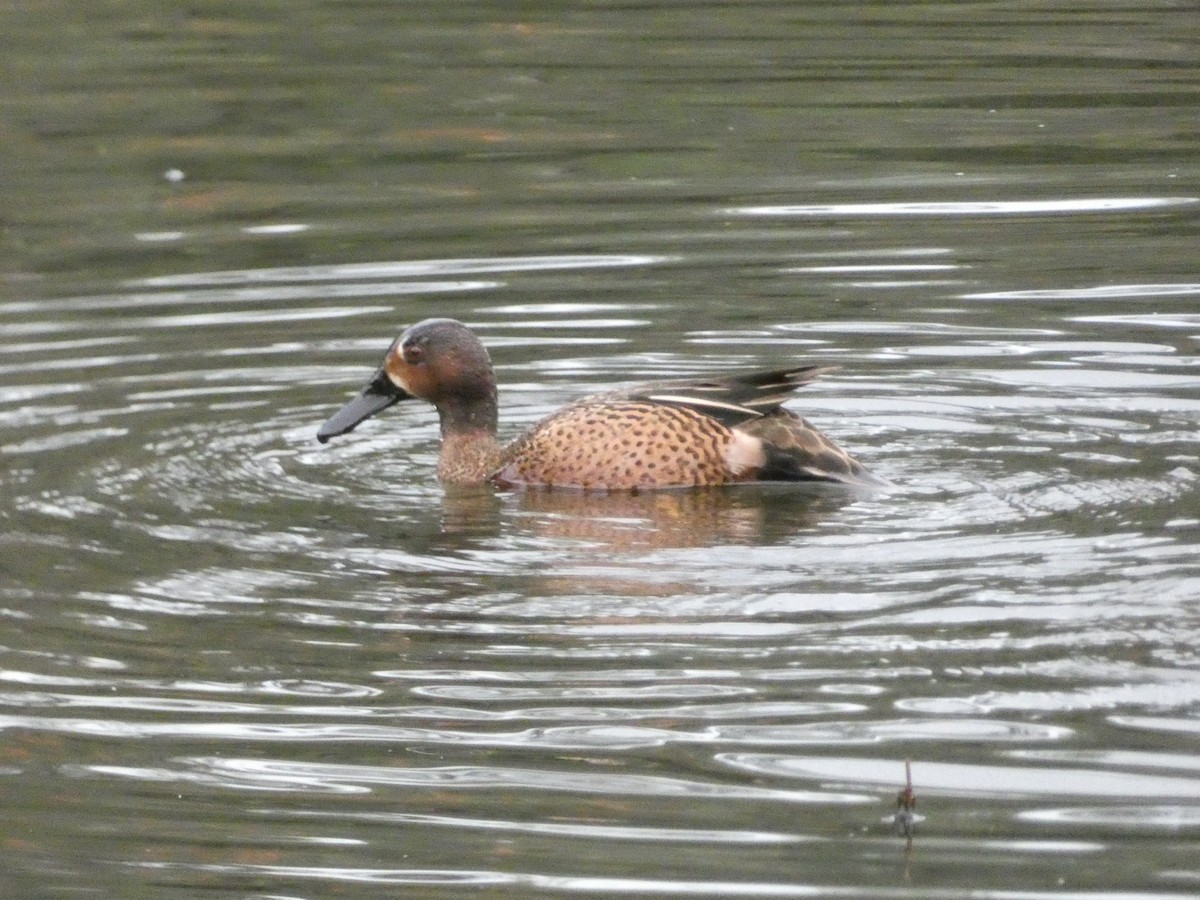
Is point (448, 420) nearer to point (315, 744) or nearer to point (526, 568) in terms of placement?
point (526, 568)

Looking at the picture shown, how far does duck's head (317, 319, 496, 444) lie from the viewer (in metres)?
9.56

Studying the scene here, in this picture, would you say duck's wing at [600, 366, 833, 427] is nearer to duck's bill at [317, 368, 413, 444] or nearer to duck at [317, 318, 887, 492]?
duck at [317, 318, 887, 492]

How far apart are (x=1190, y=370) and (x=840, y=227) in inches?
127

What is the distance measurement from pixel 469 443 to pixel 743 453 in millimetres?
1190

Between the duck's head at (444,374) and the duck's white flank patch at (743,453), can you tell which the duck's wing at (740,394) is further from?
the duck's head at (444,374)

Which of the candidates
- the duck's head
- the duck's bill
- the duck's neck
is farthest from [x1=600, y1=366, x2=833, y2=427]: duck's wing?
the duck's bill

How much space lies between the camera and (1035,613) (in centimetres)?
684

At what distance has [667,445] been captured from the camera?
29.2 ft

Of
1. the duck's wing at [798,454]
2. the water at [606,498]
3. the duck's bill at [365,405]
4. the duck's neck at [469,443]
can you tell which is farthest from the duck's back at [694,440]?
the duck's bill at [365,405]

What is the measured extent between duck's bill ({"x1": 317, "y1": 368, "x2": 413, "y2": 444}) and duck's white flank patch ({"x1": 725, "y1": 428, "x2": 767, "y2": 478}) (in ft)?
4.80

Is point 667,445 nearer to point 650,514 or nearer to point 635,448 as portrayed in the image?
point 635,448

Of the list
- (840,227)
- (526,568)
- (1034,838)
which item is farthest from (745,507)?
(840,227)

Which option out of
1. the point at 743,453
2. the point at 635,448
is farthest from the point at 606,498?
the point at 743,453

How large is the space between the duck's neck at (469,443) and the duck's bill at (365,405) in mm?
220
